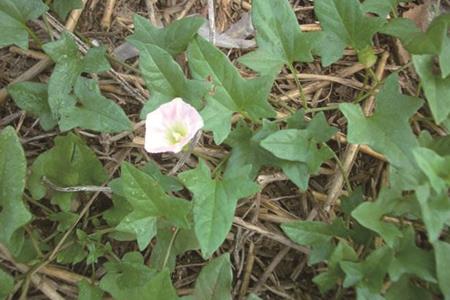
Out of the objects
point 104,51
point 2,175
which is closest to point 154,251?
point 2,175

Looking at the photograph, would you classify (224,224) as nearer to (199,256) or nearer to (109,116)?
(199,256)

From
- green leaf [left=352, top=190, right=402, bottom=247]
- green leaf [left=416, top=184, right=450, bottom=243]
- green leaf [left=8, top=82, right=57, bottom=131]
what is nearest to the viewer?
green leaf [left=416, top=184, right=450, bottom=243]

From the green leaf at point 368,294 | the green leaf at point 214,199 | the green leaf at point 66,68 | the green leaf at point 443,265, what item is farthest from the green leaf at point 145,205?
the green leaf at point 443,265

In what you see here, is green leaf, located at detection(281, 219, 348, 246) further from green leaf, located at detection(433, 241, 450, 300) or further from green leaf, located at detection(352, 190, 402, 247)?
green leaf, located at detection(433, 241, 450, 300)

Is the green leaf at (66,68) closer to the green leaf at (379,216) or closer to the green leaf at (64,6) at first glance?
the green leaf at (64,6)

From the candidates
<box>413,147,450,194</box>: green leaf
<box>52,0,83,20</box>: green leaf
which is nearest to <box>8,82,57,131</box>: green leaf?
<box>52,0,83,20</box>: green leaf

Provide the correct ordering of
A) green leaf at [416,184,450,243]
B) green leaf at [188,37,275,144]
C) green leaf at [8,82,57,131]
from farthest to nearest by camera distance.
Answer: green leaf at [8,82,57,131] < green leaf at [188,37,275,144] < green leaf at [416,184,450,243]

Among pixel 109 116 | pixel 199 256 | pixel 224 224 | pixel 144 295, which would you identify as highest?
pixel 109 116
